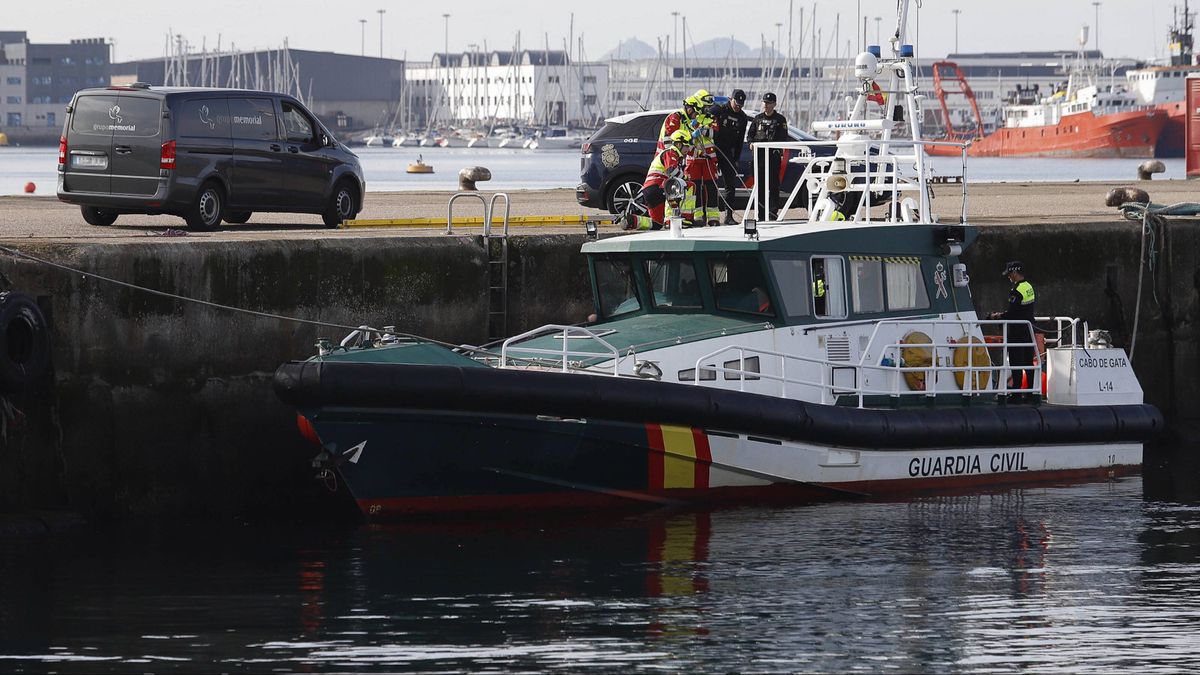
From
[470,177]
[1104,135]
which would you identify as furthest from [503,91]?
[470,177]

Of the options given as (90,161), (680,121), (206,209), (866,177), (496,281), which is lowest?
(496,281)

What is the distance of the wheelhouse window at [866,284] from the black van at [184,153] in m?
6.30

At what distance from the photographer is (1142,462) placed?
1515cm

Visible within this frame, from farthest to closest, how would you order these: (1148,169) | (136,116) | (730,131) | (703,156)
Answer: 1. (1148,169)
2. (730,131)
3. (136,116)
4. (703,156)

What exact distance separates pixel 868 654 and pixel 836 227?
16.0ft

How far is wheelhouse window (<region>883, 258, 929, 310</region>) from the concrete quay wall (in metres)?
3.02

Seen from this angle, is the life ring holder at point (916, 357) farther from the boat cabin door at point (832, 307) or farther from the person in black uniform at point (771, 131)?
the person in black uniform at point (771, 131)

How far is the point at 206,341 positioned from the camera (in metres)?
13.1

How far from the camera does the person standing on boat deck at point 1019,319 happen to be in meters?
14.5

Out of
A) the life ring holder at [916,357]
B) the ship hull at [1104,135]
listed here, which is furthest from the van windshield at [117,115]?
the ship hull at [1104,135]

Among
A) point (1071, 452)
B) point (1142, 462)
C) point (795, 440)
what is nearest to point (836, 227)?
point (795, 440)

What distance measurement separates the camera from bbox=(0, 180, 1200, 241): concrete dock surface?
629 inches

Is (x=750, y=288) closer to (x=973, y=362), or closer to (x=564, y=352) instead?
(x=564, y=352)

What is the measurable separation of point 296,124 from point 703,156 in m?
4.45
